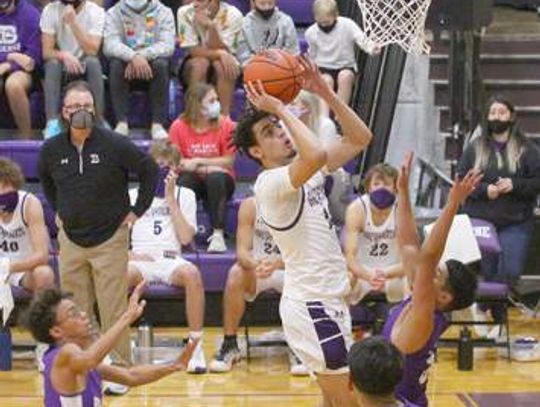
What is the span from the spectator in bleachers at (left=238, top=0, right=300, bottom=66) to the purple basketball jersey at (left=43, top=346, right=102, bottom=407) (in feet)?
16.9

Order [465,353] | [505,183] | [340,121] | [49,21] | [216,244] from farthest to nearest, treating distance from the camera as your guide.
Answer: [49,21], [216,244], [505,183], [465,353], [340,121]

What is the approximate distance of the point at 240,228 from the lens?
328 inches

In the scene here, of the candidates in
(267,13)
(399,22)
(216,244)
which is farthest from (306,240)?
(267,13)

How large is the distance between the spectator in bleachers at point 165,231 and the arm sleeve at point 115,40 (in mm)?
1427

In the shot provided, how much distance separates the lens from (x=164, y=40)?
1005 cm

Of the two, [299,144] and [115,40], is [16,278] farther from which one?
[299,144]

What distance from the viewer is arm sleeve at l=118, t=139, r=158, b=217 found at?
A: 24.8 feet

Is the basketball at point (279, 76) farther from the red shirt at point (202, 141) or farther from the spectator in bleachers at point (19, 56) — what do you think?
the spectator in bleachers at point (19, 56)

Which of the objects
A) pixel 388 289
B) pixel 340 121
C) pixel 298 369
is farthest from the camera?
pixel 388 289

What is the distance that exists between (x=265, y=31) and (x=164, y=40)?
31.0 inches

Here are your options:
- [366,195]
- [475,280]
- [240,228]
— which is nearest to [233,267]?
[240,228]

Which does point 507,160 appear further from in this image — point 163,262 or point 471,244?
point 163,262

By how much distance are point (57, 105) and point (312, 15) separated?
2.76 meters

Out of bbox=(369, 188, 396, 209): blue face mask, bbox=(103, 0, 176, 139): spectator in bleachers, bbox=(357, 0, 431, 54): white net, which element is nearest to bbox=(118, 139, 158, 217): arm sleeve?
bbox=(369, 188, 396, 209): blue face mask
